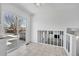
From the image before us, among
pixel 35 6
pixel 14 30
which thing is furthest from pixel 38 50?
pixel 35 6

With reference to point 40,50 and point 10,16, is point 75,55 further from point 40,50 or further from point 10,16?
point 10,16

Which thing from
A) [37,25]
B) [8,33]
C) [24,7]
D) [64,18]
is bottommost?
[8,33]

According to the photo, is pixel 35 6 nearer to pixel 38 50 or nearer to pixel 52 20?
pixel 52 20

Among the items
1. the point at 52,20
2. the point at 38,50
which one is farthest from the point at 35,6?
the point at 38,50

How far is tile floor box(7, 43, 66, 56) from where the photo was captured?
2.83 metres

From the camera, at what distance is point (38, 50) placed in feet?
9.59

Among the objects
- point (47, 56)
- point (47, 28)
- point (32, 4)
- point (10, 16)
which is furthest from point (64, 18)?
point (10, 16)

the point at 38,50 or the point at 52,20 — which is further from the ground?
the point at 52,20

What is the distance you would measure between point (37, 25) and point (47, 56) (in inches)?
37.1

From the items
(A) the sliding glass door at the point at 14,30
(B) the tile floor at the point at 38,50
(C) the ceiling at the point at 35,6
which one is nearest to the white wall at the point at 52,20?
(C) the ceiling at the point at 35,6

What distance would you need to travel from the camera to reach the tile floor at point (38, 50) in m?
2.83

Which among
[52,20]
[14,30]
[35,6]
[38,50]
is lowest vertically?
[38,50]

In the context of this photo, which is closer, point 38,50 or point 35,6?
point 35,6

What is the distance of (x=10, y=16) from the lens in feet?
9.55
